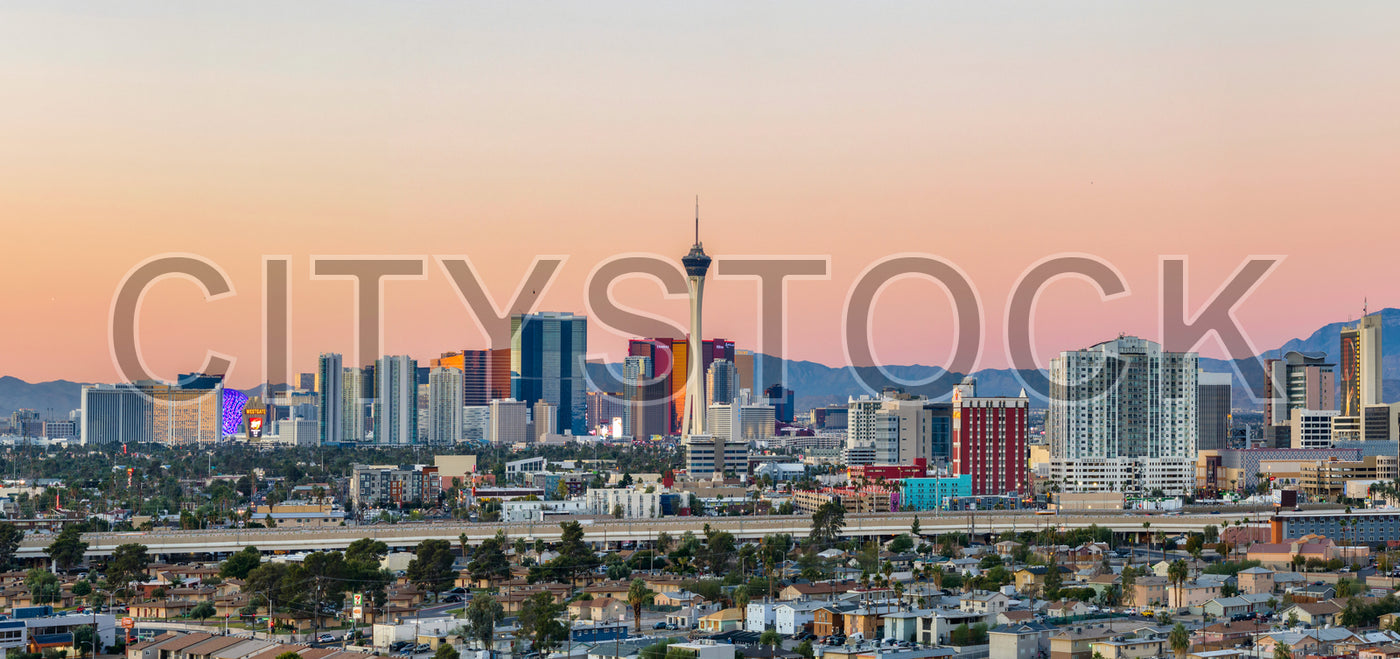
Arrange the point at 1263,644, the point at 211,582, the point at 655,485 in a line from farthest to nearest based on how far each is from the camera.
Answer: the point at 655,485 < the point at 211,582 < the point at 1263,644

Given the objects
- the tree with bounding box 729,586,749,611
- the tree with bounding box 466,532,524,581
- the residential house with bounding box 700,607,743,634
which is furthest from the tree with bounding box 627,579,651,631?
the tree with bounding box 466,532,524,581

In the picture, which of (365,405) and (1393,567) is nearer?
(1393,567)

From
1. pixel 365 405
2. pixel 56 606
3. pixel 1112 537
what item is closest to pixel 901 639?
pixel 56 606

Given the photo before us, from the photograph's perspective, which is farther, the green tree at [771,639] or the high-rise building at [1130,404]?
the high-rise building at [1130,404]

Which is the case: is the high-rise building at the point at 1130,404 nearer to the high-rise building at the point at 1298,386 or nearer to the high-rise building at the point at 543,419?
the high-rise building at the point at 1298,386

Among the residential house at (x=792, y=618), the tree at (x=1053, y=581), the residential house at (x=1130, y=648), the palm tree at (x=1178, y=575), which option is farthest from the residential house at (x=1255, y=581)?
the residential house at (x=792, y=618)

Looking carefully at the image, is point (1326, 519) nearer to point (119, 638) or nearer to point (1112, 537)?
point (1112, 537)

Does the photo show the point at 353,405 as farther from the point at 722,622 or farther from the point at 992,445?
the point at 722,622
